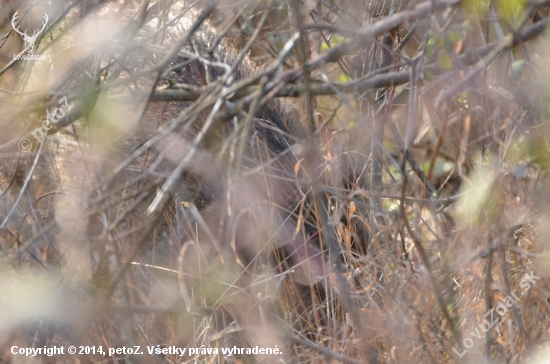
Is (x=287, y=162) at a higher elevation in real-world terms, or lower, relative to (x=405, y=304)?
higher

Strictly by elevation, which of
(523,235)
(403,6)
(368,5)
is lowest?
(523,235)

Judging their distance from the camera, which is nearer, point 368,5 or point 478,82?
point 478,82

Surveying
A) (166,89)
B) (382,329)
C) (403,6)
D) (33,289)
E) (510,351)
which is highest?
(403,6)

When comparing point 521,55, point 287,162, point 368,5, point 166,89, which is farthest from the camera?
point 287,162

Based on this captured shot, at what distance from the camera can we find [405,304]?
209 cm

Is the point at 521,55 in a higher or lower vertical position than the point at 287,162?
lower

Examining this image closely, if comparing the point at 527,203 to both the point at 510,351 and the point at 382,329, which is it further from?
the point at 382,329

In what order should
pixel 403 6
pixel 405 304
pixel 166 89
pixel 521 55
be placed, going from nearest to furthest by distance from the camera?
pixel 166 89 < pixel 405 304 < pixel 521 55 < pixel 403 6

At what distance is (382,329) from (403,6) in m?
2.09

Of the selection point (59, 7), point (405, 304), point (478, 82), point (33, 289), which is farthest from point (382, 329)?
point (59, 7)

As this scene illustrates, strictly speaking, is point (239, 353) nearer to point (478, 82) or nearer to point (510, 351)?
point (510, 351)

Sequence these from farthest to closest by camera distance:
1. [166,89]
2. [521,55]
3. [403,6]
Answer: [403,6] < [521,55] < [166,89]

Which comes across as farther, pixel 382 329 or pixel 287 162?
pixel 287 162

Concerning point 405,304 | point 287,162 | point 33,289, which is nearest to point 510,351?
point 405,304
